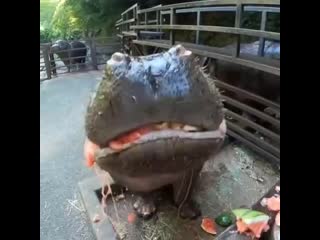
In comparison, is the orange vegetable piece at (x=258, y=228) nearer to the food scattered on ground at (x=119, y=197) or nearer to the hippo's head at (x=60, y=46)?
the food scattered on ground at (x=119, y=197)

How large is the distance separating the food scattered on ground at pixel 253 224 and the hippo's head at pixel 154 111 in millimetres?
641

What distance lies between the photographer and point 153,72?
1445mm

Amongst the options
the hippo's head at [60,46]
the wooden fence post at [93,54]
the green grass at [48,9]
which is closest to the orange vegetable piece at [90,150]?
the wooden fence post at [93,54]

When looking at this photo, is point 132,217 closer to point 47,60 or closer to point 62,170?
point 62,170

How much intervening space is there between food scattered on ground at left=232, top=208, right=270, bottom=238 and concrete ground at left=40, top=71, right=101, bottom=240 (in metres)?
1.16

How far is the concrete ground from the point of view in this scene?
278cm

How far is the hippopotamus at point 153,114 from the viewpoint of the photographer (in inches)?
56.4

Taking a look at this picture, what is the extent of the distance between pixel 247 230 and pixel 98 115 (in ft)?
3.64

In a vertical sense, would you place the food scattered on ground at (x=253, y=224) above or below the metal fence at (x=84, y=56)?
below

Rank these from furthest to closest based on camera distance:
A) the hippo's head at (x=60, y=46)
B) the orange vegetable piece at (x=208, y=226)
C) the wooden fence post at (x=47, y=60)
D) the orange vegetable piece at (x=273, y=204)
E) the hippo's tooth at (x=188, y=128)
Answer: the hippo's head at (x=60, y=46)
the wooden fence post at (x=47, y=60)
the orange vegetable piece at (x=208, y=226)
the orange vegetable piece at (x=273, y=204)
the hippo's tooth at (x=188, y=128)

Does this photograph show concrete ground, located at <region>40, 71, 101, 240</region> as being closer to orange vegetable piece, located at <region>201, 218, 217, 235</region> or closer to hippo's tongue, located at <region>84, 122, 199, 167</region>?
hippo's tongue, located at <region>84, 122, 199, 167</region>

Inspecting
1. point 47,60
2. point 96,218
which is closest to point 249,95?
point 96,218

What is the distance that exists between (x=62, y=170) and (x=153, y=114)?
2.64 m
